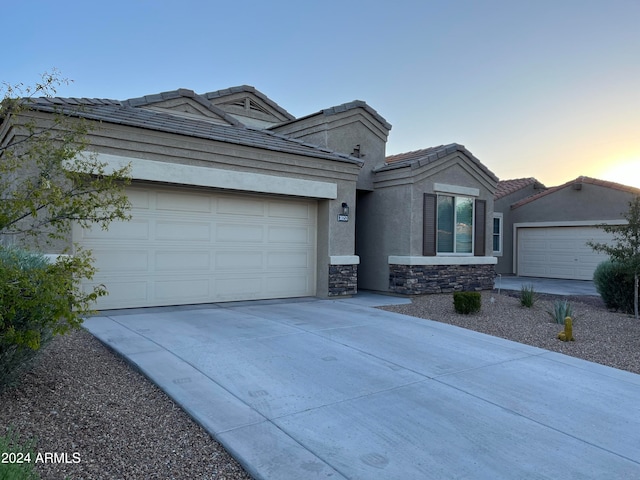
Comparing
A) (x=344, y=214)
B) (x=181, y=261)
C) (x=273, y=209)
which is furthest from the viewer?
(x=344, y=214)

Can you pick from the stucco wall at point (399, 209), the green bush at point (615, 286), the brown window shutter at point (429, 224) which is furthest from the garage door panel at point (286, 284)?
the green bush at point (615, 286)

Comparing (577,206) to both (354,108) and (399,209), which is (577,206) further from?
(354,108)

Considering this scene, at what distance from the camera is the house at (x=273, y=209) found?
28.6 feet

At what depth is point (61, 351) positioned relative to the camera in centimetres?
573

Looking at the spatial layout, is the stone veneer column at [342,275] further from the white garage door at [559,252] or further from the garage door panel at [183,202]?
the white garage door at [559,252]

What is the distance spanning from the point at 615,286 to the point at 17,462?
12558mm

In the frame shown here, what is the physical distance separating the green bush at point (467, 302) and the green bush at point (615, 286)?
405 centimetres

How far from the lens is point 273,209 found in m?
10.7

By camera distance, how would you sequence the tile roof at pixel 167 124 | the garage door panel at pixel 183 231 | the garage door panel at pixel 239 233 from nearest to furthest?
the tile roof at pixel 167 124
the garage door panel at pixel 183 231
the garage door panel at pixel 239 233

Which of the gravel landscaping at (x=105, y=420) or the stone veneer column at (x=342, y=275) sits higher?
the stone veneer column at (x=342, y=275)

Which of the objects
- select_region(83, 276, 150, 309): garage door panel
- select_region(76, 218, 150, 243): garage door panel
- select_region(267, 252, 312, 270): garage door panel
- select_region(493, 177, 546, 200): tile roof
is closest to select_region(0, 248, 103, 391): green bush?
select_region(76, 218, 150, 243): garage door panel

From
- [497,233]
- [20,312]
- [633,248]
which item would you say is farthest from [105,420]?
[497,233]

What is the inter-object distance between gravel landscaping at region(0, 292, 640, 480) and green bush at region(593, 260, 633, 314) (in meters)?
4.92

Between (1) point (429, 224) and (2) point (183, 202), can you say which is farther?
(1) point (429, 224)
